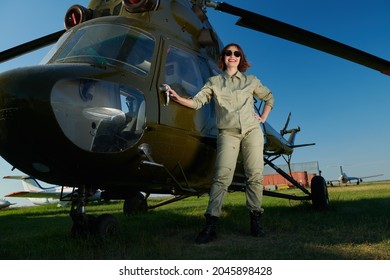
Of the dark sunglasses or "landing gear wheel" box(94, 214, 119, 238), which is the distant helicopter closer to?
"landing gear wheel" box(94, 214, 119, 238)

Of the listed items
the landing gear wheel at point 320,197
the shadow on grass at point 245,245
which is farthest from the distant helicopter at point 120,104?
the landing gear wheel at point 320,197

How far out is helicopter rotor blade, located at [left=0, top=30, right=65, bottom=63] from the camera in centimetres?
563

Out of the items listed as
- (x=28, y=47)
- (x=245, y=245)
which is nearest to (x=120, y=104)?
(x=245, y=245)

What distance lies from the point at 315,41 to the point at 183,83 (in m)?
1.91

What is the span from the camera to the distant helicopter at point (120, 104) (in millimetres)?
2906

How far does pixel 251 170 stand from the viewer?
3887mm

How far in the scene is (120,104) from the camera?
327 centimetres

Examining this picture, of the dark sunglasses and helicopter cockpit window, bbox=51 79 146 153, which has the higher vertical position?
the dark sunglasses

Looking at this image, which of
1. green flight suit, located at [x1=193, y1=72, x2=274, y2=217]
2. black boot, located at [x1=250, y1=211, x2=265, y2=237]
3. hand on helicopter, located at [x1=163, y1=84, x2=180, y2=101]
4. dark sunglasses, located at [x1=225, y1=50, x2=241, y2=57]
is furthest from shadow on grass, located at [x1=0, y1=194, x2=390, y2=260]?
dark sunglasses, located at [x1=225, y1=50, x2=241, y2=57]

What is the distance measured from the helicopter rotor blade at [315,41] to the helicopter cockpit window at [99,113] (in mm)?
2404

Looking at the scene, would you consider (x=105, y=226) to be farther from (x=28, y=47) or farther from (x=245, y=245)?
(x=28, y=47)

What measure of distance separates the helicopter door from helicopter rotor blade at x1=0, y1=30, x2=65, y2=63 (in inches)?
109
